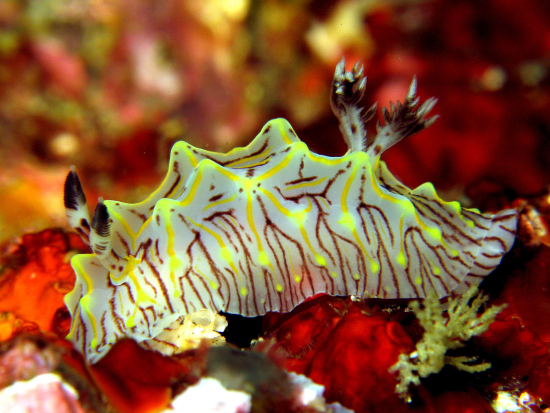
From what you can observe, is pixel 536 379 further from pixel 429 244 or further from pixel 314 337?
pixel 314 337

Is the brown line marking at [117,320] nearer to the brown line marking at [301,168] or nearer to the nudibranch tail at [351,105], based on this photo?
the brown line marking at [301,168]

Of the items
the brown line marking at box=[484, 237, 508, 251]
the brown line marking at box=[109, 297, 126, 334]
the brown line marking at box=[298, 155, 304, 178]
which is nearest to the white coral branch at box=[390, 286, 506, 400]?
the brown line marking at box=[484, 237, 508, 251]

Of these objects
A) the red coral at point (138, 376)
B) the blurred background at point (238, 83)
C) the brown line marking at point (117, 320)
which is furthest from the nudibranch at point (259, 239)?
the red coral at point (138, 376)

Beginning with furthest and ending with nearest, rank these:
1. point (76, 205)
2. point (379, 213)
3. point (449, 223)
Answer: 1. point (449, 223)
2. point (379, 213)
3. point (76, 205)

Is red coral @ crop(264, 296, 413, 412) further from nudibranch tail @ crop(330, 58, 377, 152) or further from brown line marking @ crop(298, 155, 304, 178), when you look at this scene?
nudibranch tail @ crop(330, 58, 377, 152)

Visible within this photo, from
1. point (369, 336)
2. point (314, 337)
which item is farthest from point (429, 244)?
point (314, 337)

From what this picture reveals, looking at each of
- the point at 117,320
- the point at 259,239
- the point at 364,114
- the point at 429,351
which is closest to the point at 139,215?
the point at 117,320

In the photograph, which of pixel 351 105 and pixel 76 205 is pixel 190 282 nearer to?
pixel 76 205
